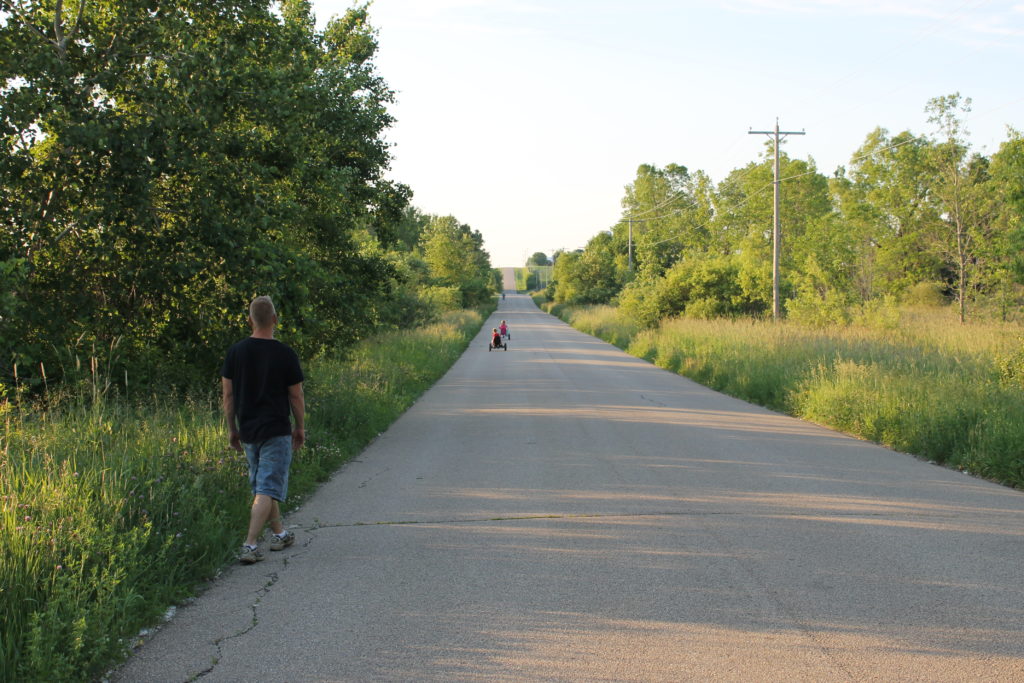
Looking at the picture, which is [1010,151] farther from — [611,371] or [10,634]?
[10,634]

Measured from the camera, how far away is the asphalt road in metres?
4.08

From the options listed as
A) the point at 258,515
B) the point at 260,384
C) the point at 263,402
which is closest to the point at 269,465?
the point at 258,515

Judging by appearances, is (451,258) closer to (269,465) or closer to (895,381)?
(895,381)

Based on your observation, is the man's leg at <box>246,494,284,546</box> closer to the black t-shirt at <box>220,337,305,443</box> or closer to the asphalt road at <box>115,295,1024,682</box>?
the asphalt road at <box>115,295,1024,682</box>

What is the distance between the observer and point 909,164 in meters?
45.0

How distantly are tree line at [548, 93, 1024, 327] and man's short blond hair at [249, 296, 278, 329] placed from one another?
19971 millimetres

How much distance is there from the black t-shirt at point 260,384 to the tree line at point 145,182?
308 cm

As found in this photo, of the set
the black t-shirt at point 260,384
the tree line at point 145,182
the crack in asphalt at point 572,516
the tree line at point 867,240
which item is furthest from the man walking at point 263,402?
the tree line at point 867,240

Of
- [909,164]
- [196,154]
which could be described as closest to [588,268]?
[909,164]

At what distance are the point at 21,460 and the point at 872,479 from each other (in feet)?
26.0

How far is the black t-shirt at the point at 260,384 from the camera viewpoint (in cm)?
597

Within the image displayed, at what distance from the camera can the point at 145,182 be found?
29.7 ft

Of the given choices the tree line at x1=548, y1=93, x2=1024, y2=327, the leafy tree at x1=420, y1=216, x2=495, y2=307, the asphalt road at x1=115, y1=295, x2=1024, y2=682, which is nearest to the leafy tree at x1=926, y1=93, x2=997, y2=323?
the tree line at x1=548, y1=93, x2=1024, y2=327

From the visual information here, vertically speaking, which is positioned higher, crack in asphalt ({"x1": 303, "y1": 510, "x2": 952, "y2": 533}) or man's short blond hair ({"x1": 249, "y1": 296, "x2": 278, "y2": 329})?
man's short blond hair ({"x1": 249, "y1": 296, "x2": 278, "y2": 329})
